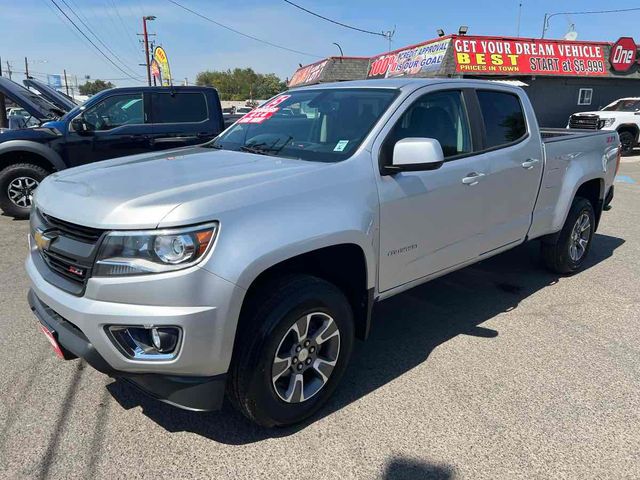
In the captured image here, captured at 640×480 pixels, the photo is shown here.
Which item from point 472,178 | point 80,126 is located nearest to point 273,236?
point 472,178

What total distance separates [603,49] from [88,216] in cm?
2500

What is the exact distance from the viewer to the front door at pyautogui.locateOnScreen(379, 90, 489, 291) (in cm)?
296

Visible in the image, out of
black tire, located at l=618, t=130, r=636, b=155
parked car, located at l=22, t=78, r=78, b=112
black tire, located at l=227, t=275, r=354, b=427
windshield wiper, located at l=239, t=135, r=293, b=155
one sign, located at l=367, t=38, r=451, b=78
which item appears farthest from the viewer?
one sign, located at l=367, t=38, r=451, b=78

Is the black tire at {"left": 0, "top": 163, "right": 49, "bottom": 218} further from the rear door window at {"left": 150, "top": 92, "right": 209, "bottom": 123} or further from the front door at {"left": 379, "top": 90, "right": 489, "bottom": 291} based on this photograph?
the front door at {"left": 379, "top": 90, "right": 489, "bottom": 291}

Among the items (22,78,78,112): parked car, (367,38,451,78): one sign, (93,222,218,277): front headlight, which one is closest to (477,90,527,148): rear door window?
(93,222,218,277): front headlight

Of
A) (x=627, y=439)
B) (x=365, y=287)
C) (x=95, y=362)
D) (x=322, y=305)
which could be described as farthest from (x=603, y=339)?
(x=95, y=362)

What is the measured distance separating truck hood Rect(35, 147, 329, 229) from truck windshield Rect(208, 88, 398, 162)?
0.20m

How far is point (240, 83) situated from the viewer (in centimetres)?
11731

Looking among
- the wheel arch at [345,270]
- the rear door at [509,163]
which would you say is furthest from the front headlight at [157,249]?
the rear door at [509,163]

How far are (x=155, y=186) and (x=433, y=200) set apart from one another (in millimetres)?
1685

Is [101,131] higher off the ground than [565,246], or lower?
higher

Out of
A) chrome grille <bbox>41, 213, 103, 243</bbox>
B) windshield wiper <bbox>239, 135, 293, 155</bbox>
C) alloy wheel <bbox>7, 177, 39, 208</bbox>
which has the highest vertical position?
windshield wiper <bbox>239, 135, 293, 155</bbox>

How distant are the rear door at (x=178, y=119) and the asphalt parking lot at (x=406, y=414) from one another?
157 inches

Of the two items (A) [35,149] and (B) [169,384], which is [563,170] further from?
(A) [35,149]
